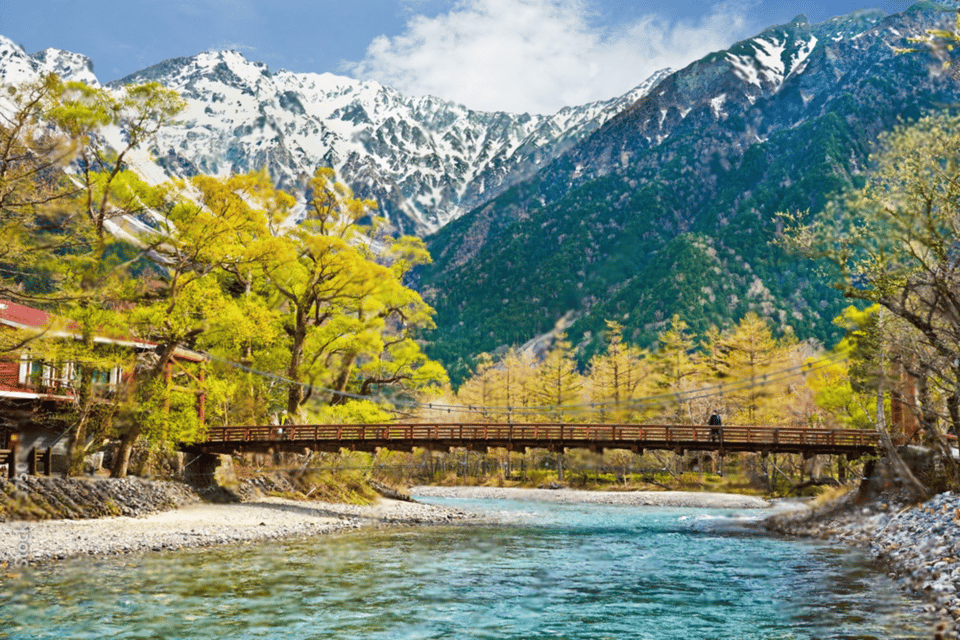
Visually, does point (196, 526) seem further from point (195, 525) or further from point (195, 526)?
point (195, 525)

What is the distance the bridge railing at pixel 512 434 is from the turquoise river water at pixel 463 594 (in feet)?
26.4

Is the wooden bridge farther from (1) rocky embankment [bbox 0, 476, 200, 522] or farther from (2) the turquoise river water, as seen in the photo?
(2) the turquoise river water

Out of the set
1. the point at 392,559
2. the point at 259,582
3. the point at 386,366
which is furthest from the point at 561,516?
the point at 259,582

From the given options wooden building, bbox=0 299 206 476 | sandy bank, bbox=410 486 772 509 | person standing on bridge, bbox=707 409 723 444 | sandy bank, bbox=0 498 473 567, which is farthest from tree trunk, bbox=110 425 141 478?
sandy bank, bbox=410 486 772 509

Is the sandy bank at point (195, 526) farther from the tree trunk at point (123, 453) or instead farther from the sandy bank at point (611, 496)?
the sandy bank at point (611, 496)

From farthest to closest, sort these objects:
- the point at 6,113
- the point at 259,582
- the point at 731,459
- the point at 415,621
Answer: the point at 731,459
the point at 6,113
the point at 259,582
the point at 415,621

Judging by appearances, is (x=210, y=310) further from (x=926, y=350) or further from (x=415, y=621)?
(x=926, y=350)

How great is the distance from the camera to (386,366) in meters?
38.1

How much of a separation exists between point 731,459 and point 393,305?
39.2 meters

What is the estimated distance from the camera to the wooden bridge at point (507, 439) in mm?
32438

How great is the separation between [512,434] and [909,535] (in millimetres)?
15831

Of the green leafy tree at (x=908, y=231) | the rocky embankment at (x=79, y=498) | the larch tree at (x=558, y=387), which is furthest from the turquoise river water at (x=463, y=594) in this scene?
the larch tree at (x=558, y=387)

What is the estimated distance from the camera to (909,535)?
22.0 meters

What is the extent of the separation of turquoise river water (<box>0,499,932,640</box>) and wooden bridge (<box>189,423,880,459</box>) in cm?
788
